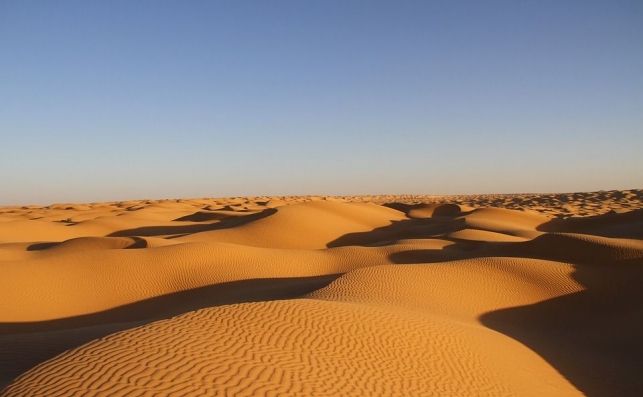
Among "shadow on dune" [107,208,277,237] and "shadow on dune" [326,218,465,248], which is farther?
"shadow on dune" [107,208,277,237]

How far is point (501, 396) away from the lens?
4.35 meters

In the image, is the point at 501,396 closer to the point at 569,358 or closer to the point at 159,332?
the point at 569,358

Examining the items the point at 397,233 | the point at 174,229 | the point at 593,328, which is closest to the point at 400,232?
the point at 397,233

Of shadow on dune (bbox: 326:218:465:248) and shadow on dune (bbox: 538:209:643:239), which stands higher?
shadow on dune (bbox: 538:209:643:239)

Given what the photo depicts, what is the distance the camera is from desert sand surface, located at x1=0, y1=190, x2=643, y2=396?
387cm

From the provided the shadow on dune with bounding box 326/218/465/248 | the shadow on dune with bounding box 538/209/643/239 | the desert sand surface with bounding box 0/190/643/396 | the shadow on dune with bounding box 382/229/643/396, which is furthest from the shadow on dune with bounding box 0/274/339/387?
the shadow on dune with bounding box 538/209/643/239

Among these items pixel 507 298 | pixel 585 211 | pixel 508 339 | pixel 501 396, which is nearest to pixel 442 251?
pixel 507 298

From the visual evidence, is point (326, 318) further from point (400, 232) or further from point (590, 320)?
point (400, 232)

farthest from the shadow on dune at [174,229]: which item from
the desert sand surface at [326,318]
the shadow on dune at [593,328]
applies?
the shadow on dune at [593,328]

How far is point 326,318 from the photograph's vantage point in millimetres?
5363

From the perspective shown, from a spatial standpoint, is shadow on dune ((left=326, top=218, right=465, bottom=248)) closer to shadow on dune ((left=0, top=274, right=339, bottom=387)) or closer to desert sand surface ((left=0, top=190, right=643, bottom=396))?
desert sand surface ((left=0, top=190, right=643, bottom=396))

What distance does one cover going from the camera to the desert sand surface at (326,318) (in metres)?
3.87

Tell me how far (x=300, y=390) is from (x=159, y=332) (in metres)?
1.63

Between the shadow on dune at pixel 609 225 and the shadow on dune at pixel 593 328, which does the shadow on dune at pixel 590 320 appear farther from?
the shadow on dune at pixel 609 225
